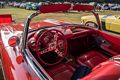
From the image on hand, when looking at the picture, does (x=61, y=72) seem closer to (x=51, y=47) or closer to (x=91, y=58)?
(x=51, y=47)

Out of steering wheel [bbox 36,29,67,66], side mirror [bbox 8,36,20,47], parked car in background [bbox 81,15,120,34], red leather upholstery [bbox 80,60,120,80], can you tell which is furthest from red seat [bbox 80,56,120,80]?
parked car in background [bbox 81,15,120,34]

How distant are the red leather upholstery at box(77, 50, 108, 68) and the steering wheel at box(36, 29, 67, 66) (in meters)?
0.32

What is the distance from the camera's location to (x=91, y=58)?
376 cm

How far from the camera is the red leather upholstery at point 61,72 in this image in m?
3.31

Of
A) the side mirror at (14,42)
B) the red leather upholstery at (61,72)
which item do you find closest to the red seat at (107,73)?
the red leather upholstery at (61,72)

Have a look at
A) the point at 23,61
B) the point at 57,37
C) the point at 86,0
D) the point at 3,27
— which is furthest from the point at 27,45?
the point at 86,0

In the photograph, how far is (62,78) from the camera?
3.27 meters

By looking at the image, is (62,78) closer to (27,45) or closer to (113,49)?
(27,45)

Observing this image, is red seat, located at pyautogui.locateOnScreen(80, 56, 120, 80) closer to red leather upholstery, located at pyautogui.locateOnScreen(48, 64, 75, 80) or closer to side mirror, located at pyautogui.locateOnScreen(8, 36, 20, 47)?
red leather upholstery, located at pyautogui.locateOnScreen(48, 64, 75, 80)

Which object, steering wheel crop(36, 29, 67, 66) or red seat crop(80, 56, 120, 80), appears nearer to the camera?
red seat crop(80, 56, 120, 80)

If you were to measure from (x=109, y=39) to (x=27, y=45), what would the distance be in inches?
57.4

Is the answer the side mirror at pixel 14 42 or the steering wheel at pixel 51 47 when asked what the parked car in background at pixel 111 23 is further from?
the side mirror at pixel 14 42

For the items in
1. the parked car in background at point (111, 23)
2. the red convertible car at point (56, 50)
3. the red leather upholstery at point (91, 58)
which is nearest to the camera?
the red convertible car at point (56, 50)

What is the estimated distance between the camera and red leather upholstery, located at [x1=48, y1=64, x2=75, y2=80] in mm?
3311
